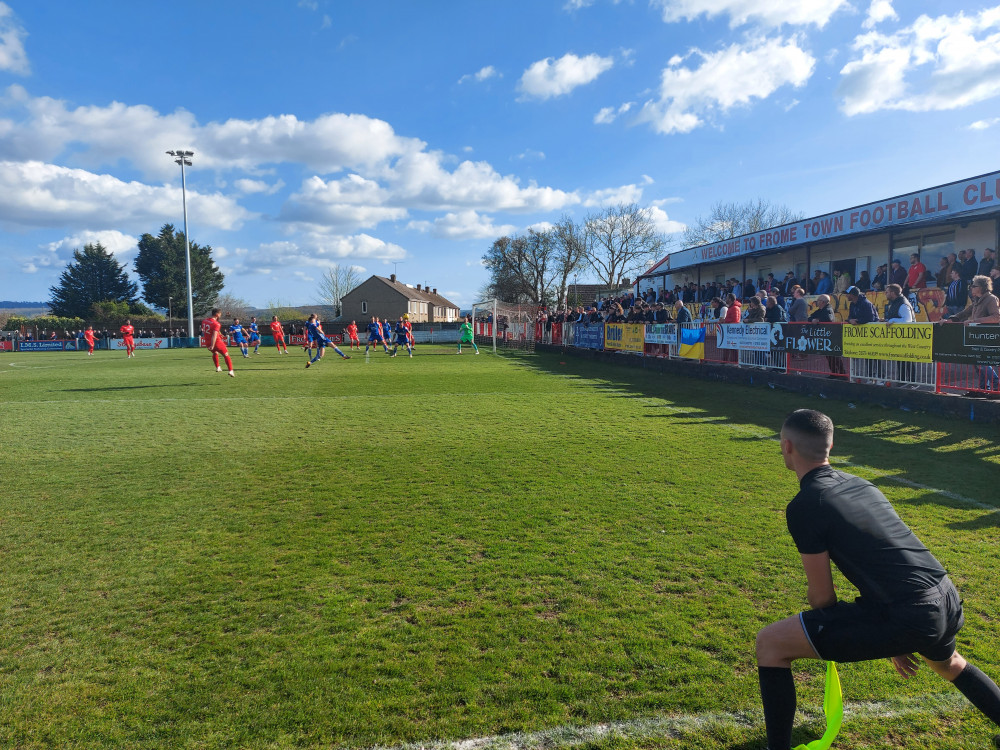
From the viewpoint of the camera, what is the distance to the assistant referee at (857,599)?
2.33 meters

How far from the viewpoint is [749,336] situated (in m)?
15.9

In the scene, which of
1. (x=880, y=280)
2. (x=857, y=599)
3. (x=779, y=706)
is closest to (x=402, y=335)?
(x=880, y=280)

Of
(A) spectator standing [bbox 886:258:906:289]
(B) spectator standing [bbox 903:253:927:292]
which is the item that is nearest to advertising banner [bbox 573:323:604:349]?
(A) spectator standing [bbox 886:258:906:289]

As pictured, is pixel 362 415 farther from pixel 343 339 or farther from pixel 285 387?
pixel 343 339

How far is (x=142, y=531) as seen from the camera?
5.42 m

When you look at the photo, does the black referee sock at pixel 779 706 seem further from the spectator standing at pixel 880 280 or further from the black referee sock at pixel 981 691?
the spectator standing at pixel 880 280

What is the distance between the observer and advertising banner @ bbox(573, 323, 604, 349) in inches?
1016

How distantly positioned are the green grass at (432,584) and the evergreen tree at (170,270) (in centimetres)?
6968

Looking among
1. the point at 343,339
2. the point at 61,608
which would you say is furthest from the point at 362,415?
the point at 343,339

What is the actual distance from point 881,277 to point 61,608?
19309 mm

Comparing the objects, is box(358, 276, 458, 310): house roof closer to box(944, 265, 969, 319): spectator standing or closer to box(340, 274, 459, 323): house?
box(340, 274, 459, 323): house

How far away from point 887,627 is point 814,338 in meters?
12.7

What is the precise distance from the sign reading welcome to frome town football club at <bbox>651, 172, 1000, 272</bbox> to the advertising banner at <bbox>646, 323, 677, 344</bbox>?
5.84 m

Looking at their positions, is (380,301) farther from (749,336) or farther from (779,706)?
(779,706)
